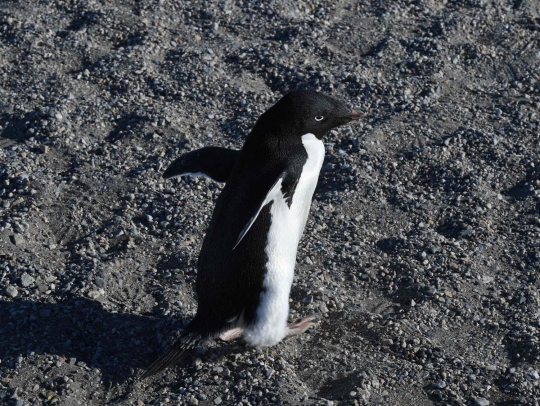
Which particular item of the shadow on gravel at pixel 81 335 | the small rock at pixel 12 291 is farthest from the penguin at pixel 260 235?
the small rock at pixel 12 291

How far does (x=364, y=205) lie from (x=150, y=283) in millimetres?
1232

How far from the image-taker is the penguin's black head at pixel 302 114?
348 cm

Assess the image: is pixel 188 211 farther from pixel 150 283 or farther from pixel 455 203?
pixel 455 203

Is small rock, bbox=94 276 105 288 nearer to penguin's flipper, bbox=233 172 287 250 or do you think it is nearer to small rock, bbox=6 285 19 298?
→ small rock, bbox=6 285 19 298

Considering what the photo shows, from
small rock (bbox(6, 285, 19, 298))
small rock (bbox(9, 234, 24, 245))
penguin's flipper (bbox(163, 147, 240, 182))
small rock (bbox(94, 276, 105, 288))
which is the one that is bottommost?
small rock (bbox(9, 234, 24, 245))

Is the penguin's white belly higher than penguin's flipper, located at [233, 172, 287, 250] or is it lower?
lower

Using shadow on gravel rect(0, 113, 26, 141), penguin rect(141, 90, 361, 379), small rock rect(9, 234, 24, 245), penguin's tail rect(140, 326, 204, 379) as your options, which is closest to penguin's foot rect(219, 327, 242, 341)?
penguin rect(141, 90, 361, 379)

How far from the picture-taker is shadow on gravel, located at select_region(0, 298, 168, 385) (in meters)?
3.44

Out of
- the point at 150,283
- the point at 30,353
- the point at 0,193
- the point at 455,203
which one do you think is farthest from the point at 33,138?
the point at 455,203

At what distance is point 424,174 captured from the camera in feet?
15.2

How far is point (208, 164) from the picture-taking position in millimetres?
3688

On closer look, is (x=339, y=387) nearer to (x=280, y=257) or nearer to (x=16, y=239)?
(x=280, y=257)

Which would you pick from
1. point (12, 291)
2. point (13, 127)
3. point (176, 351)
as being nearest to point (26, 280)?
point (12, 291)

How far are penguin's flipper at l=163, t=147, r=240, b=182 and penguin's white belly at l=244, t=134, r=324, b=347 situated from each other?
34 cm
